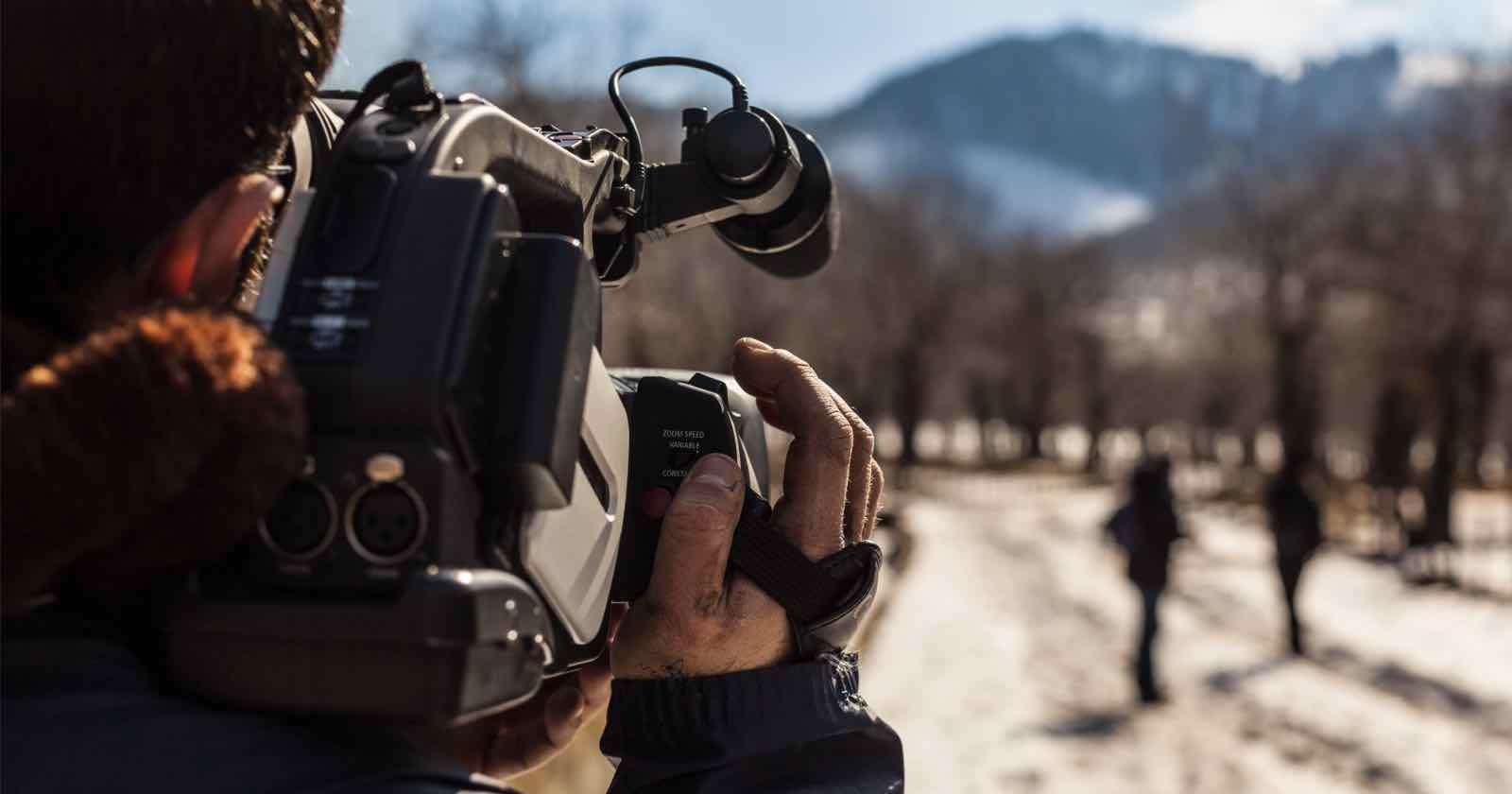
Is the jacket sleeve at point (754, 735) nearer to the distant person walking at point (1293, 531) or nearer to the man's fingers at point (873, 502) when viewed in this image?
the man's fingers at point (873, 502)

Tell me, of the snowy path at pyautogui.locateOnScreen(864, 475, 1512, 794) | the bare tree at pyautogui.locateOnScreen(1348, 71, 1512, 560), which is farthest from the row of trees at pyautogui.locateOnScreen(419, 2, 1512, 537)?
the snowy path at pyautogui.locateOnScreen(864, 475, 1512, 794)

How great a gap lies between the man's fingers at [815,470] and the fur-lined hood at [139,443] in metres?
0.56

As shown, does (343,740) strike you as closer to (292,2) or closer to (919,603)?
(292,2)

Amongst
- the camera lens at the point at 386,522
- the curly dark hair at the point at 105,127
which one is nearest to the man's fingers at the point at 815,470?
the camera lens at the point at 386,522

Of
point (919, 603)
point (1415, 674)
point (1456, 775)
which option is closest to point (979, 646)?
point (919, 603)

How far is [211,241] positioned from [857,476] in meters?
0.70

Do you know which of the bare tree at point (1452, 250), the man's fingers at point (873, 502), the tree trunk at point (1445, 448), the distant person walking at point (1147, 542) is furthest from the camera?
the bare tree at point (1452, 250)

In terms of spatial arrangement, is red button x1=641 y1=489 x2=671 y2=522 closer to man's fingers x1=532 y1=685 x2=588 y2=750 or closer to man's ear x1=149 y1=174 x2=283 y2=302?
man's fingers x1=532 y1=685 x2=588 y2=750

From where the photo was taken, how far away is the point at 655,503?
1.28 metres

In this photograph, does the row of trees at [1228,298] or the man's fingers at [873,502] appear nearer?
the man's fingers at [873,502]

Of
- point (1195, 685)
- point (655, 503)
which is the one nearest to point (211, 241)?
point (655, 503)

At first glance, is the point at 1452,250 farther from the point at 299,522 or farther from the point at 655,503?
the point at 299,522

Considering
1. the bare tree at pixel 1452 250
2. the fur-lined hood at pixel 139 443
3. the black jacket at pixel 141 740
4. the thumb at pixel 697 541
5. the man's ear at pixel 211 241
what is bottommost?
the black jacket at pixel 141 740

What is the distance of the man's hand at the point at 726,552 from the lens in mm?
1239
